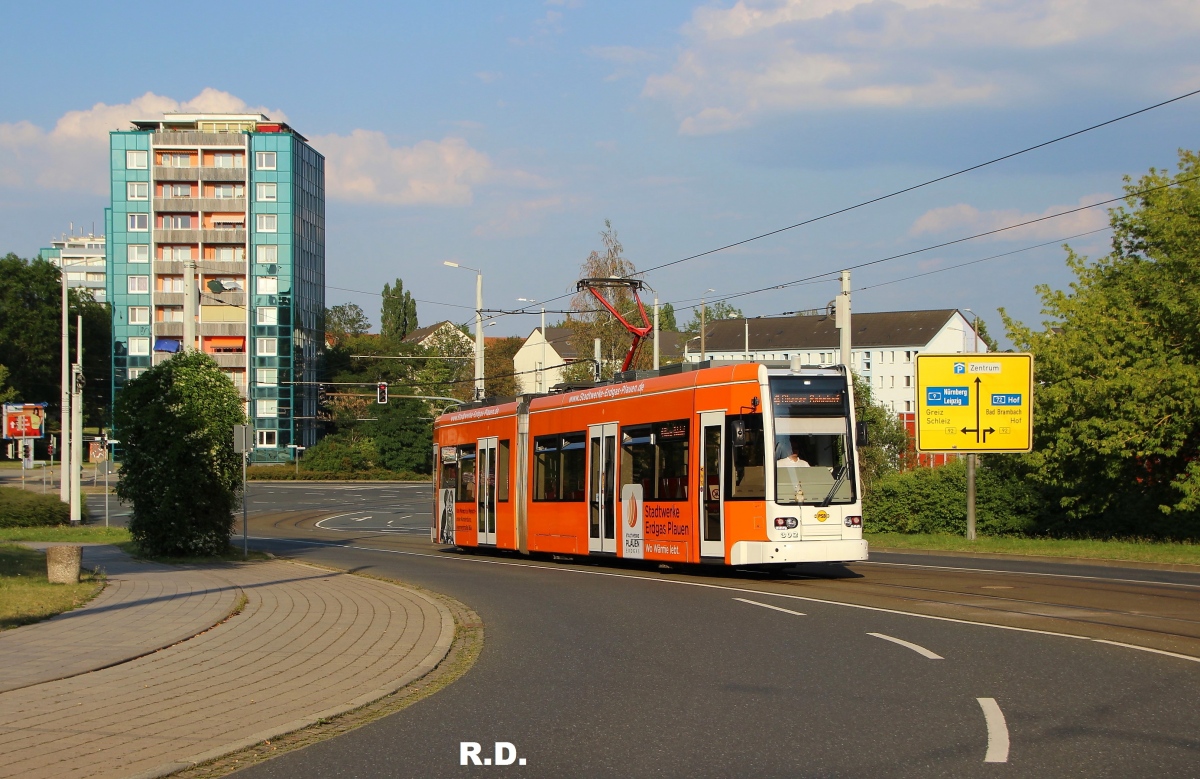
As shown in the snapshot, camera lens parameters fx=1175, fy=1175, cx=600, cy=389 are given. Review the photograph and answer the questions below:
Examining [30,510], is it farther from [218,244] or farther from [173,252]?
[173,252]

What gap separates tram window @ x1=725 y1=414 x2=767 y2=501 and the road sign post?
14002mm

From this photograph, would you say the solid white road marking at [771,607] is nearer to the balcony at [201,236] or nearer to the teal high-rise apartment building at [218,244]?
the teal high-rise apartment building at [218,244]

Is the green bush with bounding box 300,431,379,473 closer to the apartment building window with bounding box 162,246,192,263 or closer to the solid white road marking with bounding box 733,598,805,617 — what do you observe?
the apartment building window with bounding box 162,246,192,263

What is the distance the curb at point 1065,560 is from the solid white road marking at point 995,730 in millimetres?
15258

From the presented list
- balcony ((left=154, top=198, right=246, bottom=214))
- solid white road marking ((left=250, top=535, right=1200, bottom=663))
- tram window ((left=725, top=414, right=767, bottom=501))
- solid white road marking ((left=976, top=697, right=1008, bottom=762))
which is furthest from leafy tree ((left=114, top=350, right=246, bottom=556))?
balcony ((left=154, top=198, right=246, bottom=214))

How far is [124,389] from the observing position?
24219mm

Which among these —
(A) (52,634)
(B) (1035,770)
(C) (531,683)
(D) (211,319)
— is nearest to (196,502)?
(A) (52,634)

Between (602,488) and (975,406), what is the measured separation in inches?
531

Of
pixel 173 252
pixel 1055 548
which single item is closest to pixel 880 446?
pixel 1055 548

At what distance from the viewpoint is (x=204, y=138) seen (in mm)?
90688

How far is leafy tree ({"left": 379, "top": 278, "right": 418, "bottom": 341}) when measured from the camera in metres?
133

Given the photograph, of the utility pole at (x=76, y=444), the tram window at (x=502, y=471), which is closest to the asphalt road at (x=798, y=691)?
the tram window at (x=502, y=471)

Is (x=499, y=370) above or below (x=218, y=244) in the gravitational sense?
below

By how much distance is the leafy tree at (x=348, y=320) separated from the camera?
14975 cm
